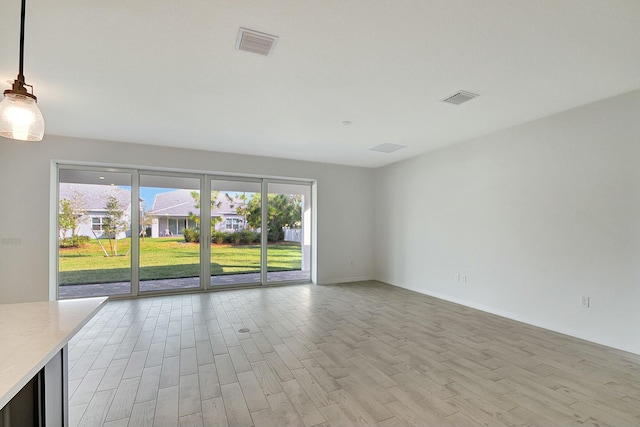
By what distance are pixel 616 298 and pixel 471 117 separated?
2663mm

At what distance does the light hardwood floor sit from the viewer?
6.86ft

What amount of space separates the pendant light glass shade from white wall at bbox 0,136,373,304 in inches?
157

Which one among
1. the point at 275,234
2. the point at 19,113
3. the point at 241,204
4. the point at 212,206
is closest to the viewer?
the point at 19,113

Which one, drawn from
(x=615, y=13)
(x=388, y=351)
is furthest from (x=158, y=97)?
(x=615, y=13)

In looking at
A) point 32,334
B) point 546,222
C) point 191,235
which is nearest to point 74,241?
point 191,235

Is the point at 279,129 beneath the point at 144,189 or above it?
above

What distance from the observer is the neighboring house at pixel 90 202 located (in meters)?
5.01

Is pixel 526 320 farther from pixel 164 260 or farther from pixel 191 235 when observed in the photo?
pixel 164 260

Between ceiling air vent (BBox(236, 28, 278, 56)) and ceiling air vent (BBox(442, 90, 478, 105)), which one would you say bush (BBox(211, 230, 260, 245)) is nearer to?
ceiling air vent (BBox(236, 28, 278, 56))

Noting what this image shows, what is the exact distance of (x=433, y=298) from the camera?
212 inches

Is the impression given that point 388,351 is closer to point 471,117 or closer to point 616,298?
point 616,298

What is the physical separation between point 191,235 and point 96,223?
157cm

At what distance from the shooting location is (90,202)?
5109 mm

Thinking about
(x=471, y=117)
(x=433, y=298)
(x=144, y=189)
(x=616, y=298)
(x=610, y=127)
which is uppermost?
(x=471, y=117)
